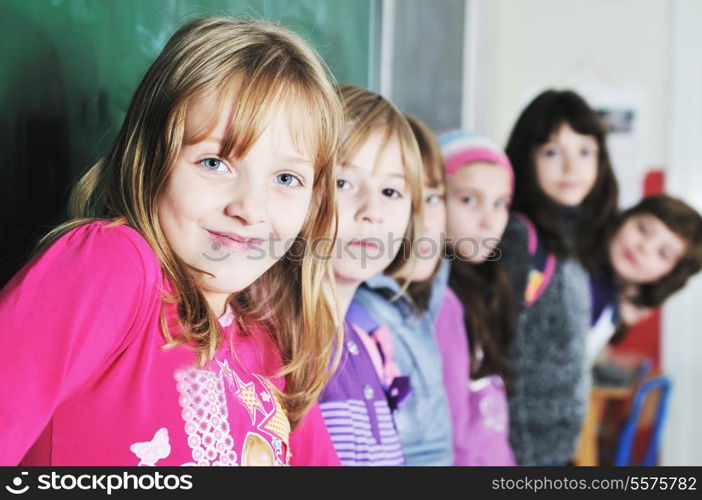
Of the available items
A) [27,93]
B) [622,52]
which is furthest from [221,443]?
[622,52]

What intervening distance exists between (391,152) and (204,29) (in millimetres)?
358

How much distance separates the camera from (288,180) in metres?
0.83

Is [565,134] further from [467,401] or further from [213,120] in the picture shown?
[213,120]

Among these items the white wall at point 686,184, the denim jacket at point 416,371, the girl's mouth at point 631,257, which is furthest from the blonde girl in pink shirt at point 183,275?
the white wall at point 686,184

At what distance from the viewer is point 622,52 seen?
10.7 ft

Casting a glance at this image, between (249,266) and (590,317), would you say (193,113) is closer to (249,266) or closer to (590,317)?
(249,266)

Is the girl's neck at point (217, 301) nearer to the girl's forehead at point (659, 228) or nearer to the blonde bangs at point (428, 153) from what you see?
the blonde bangs at point (428, 153)

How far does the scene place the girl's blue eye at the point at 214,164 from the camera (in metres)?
0.77

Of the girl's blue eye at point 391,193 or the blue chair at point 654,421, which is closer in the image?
the girl's blue eye at point 391,193

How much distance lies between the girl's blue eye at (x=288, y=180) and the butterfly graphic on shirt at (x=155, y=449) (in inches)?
10.2

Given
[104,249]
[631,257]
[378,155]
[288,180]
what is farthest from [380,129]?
[631,257]

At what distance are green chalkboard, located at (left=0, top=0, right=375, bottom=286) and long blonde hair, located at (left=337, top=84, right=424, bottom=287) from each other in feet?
0.70

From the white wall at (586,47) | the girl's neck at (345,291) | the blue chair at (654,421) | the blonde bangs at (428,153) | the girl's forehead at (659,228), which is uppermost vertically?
the white wall at (586,47)

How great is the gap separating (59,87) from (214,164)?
248mm
